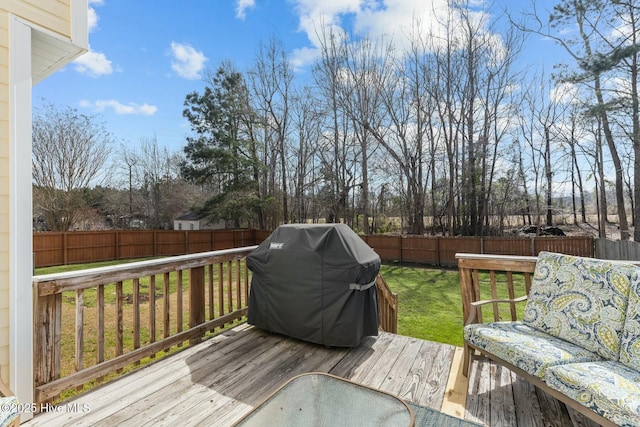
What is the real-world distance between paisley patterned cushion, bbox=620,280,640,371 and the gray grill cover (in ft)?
5.34

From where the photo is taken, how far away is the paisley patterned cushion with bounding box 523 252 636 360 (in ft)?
6.31

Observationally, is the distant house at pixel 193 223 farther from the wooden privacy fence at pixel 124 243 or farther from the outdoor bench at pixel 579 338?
the outdoor bench at pixel 579 338

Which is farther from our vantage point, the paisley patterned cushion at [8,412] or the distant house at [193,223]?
the distant house at [193,223]

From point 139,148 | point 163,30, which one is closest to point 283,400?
point 163,30

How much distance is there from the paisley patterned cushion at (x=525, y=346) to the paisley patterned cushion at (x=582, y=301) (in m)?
0.09

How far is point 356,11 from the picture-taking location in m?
11.7

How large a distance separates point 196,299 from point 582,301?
313 cm

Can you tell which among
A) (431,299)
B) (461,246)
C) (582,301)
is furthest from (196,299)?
(461,246)

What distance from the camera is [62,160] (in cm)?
1430

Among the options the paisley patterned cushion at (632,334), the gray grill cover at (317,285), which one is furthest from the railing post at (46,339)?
the paisley patterned cushion at (632,334)

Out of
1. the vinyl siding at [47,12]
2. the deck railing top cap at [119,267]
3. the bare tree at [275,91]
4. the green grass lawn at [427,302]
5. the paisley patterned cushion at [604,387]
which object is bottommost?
the green grass lawn at [427,302]

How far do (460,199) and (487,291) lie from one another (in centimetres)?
696

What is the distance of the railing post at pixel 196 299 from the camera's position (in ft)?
9.91

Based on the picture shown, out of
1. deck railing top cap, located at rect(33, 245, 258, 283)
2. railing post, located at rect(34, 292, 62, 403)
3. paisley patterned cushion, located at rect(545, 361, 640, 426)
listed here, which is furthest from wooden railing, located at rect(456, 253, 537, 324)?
railing post, located at rect(34, 292, 62, 403)
